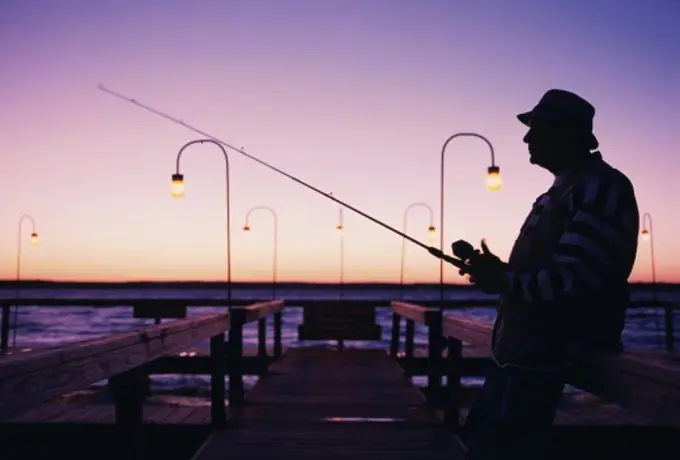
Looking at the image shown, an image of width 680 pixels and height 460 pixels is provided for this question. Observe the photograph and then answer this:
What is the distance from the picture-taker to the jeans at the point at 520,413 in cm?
252

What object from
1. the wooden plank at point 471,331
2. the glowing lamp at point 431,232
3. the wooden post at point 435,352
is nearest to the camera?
the wooden plank at point 471,331

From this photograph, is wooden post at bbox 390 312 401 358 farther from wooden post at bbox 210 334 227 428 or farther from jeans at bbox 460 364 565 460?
jeans at bbox 460 364 565 460

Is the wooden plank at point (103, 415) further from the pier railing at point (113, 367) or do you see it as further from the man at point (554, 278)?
the man at point (554, 278)

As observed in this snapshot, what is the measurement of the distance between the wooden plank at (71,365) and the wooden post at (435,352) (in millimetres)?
3317

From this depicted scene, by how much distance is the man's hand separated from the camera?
8.12 ft

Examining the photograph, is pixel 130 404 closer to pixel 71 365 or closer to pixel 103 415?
pixel 71 365

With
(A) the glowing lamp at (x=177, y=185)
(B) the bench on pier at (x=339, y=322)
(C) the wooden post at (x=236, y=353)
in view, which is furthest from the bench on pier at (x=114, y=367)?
(A) the glowing lamp at (x=177, y=185)

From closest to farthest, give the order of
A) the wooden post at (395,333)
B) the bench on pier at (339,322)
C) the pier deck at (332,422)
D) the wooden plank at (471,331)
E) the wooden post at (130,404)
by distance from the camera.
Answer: the wooden post at (130,404) < the wooden plank at (471,331) < the pier deck at (332,422) < the wooden post at (395,333) < the bench on pier at (339,322)

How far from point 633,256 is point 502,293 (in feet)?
1.42

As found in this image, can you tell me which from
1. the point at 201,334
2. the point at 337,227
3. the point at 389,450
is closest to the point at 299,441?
the point at 389,450

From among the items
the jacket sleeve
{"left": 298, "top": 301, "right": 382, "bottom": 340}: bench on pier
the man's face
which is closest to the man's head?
the man's face

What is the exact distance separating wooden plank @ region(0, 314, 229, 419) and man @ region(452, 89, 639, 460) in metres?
1.46

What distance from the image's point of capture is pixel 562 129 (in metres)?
2.62

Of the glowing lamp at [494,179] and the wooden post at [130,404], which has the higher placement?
the glowing lamp at [494,179]
